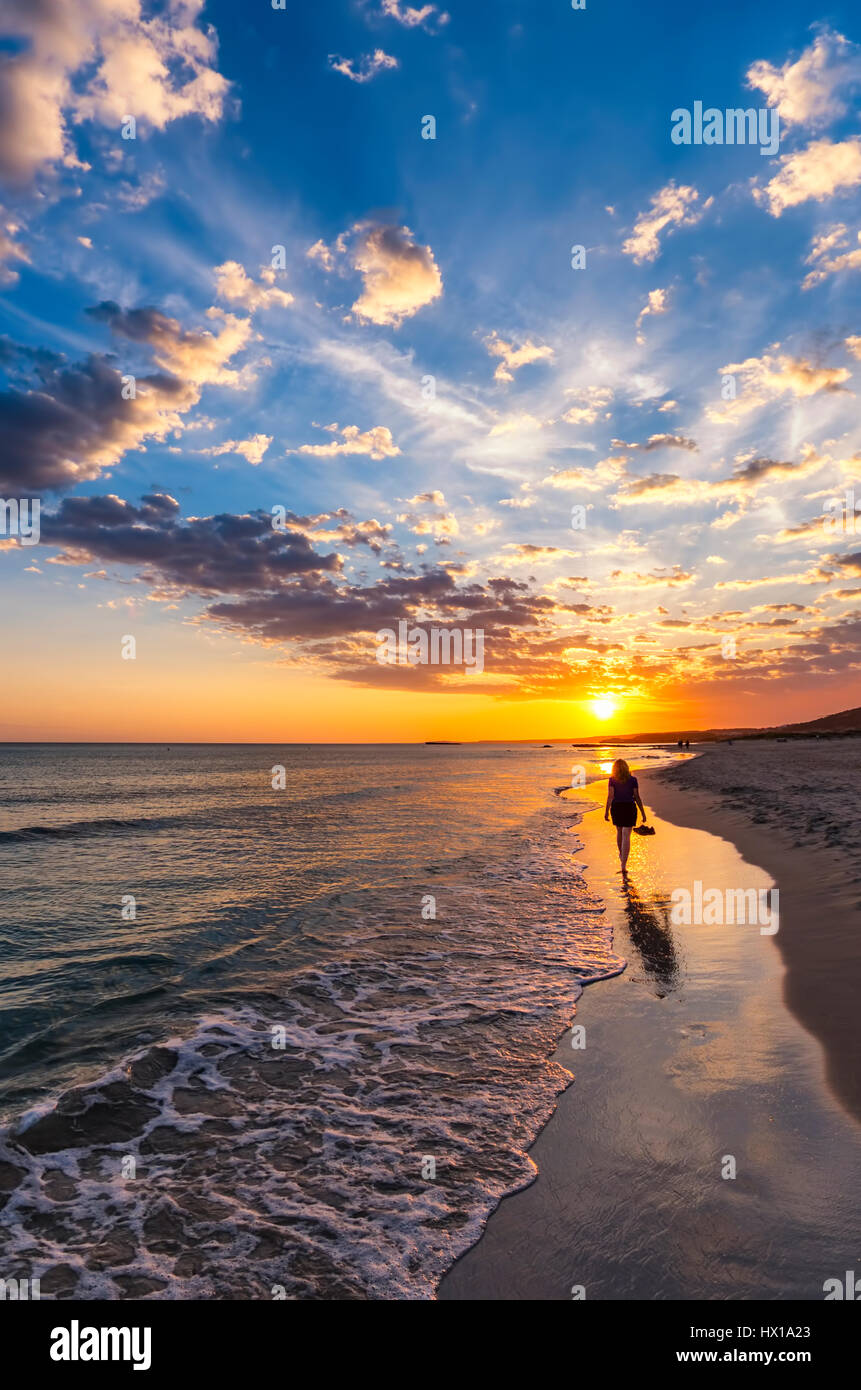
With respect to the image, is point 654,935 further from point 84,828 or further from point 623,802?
point 84,828

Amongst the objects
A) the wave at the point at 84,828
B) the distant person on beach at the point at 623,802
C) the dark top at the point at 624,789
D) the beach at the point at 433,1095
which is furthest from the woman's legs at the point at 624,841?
the wave at the point at 84,828

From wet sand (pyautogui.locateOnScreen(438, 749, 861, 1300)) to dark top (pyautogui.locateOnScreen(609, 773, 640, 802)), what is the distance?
7638mm

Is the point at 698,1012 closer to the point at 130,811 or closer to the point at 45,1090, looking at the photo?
the point at 45,1090

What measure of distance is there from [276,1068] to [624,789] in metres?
12.7

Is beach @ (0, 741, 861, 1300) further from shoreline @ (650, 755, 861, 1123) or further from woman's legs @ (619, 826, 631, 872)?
woman's legs @ (619, 826, 631, 872)

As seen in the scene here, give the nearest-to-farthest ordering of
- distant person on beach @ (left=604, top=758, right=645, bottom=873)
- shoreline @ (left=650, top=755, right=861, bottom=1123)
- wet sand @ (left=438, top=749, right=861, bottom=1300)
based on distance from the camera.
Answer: wet sand @ (left=438, top=749, right=861, bottom=1300) → shoreline @ (left=650, top=755, right=861, bottom=1123) → distant person on beach @ (left=604, top=758, right=645, bottom=873)

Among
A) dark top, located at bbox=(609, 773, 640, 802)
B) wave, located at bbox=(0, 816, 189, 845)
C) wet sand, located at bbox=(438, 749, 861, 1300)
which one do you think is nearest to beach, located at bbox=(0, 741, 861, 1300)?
wet sand, located at bbox=(438, 749, 861, 1300)

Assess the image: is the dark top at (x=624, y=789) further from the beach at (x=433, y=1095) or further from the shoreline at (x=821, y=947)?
the shoreline at (x=821, y=947)

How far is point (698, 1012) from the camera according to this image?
861 centimetres

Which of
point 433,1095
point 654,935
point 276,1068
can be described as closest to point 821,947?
point 654,935

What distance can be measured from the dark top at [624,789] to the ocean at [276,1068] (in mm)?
3054

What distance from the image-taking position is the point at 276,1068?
8211mm

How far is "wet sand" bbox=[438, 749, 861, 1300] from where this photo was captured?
168 inches
